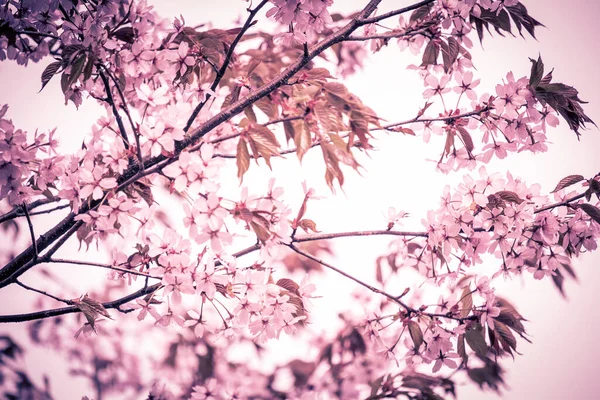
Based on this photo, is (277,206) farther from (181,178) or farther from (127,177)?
(127,177)

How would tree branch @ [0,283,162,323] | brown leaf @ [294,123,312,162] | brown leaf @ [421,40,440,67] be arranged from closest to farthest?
1. brown leaf @ [294,123,312,162]
2. tree branch @ [0,283,162,323]
3. brown leaf @ [421,40,440,67]

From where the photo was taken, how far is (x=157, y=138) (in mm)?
1042

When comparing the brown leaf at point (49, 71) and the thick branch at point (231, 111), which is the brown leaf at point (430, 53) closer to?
the thick branch at point (231, 111)

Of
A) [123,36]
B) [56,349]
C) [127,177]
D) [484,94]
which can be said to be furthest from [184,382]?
[484,94]

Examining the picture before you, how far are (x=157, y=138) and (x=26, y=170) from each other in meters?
0.44

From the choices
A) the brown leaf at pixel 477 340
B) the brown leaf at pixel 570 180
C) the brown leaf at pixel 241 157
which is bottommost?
the brown leaf at pixel 477 340

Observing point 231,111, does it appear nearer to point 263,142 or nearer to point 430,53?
point 263,142

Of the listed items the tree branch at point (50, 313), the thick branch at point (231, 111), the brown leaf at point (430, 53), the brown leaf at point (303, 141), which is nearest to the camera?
the brown leaf at point (303, 141)

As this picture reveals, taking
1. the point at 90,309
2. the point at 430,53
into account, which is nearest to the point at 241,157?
the point at 90,309

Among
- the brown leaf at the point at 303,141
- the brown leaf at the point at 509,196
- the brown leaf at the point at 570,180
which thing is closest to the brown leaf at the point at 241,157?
the brown leaf at the point at 303,141

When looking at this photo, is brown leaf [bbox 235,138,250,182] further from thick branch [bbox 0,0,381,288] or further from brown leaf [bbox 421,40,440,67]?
brown leaf [bbox 421,40,440,67]

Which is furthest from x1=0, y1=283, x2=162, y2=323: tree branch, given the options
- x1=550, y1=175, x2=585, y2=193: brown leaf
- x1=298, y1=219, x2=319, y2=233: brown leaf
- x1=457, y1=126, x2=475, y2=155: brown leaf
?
x1=550, y1=175, x2=585, y2=193: brown leaf

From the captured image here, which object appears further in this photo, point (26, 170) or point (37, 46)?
point (37, 46)

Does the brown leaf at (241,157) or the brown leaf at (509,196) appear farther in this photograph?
the brown leaf at (509,196)
